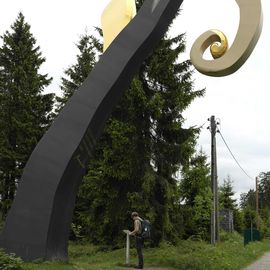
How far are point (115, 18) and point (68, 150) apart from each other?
132 inches

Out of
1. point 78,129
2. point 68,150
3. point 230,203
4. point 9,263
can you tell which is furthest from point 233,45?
point 230,203

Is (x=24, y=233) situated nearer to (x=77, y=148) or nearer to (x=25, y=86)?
(x=77, y=148)

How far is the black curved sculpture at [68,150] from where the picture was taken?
973 cm

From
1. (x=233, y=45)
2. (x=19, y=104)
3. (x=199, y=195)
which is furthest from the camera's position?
(x=19, y=104)

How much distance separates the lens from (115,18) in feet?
37.6

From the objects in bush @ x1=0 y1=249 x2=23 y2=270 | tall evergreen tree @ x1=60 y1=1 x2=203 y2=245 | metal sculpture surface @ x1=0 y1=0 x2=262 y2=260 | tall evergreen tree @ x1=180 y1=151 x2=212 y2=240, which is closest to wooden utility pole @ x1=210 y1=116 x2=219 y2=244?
tall evergreen tree @ x1=180 y1=151 x2=212 y2=240

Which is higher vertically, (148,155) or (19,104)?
(19,104)

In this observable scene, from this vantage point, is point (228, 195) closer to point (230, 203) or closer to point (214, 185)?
point (230, 203)

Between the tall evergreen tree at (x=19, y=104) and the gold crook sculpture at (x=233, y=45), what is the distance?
65.3ft

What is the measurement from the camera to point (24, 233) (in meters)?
9.71

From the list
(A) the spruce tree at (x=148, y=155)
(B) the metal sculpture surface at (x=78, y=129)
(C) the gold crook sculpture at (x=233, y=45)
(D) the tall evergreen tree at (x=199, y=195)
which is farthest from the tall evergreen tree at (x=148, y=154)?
(C) the gold crook sculpture at (x=233, y=45)

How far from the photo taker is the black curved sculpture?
973 cm

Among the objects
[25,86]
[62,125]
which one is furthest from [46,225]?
[25,86]

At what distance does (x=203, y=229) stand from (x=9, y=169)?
11.0 m
